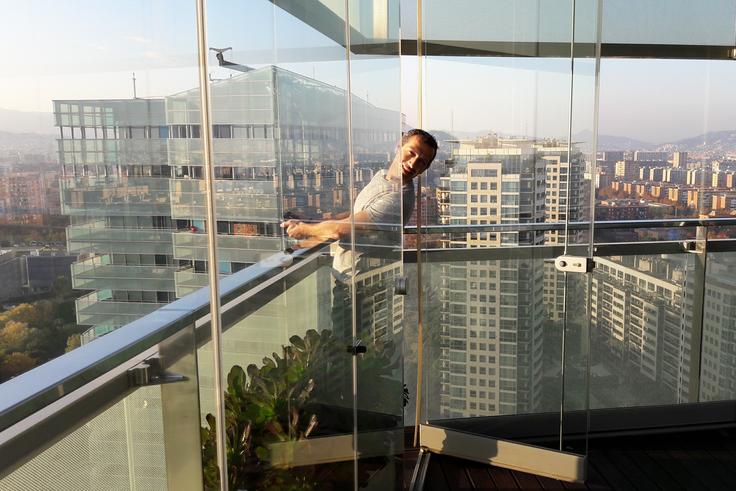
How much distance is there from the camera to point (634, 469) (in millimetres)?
2953

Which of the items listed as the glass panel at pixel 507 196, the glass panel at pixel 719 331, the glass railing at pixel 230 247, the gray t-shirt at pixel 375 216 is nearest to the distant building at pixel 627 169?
the glass panel at pixel 719 331

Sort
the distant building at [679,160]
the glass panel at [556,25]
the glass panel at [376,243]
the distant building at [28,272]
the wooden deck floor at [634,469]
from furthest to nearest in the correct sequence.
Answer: the distant building at [679,160], the wooden deck floor at [634,469], the glass panel at [556,25], the glass panel at [376,243], the distant building at [28,272]

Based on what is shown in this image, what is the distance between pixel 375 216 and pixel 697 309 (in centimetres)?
243

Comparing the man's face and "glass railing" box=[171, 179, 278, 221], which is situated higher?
the man's face

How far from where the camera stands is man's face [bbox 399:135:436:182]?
101 inches

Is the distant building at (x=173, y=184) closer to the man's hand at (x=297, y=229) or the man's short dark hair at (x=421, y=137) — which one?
the man's hand at (x=297, y=229)

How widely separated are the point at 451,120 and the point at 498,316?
36.9 inches

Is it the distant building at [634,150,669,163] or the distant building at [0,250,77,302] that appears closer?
the distant building at [0,250,77,302]

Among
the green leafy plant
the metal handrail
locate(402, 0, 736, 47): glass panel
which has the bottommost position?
the green leafy plant

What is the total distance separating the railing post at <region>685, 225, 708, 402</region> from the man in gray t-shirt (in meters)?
1.77

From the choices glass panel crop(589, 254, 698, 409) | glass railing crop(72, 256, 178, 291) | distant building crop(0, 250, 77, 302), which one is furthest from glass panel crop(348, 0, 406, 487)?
glass panel crop(589, 254, 698, 409)

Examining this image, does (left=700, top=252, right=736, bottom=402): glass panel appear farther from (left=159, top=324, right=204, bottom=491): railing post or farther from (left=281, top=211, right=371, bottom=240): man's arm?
(left=159, top=324, right=204, bottom=491): railing post

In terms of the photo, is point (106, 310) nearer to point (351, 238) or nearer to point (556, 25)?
point (351, 238)

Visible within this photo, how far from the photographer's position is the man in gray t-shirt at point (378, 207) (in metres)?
1.42
